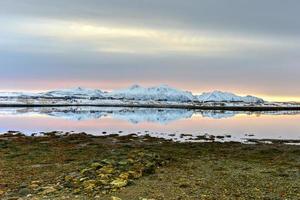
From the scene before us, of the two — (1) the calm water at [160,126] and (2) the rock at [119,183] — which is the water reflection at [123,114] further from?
(2) the rock at [119,183]

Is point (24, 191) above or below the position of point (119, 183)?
below

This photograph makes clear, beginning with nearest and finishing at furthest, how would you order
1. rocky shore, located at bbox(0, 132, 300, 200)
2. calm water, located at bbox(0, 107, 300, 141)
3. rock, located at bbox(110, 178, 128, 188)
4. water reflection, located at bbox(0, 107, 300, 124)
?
rocky shore, located at bbox(0, 132, 300, 200)
rock, located at bbox(110, 178, 128, 188)
calm water, located at bbox(0, 107, 300, 141)
water reflection, located at bbox(0, 107, 300, 124)

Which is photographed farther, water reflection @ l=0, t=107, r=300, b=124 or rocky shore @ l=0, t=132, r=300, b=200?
water reflection @ l=0, t=107, r=300, b=124

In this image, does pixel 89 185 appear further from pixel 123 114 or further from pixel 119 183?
pixel 123 114

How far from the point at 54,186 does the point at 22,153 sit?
10.9m

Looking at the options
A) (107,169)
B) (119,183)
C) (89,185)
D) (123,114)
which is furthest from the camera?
(123,114)

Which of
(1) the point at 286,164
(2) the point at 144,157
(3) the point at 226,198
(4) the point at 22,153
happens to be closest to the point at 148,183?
Result: (3) the point at 226,198

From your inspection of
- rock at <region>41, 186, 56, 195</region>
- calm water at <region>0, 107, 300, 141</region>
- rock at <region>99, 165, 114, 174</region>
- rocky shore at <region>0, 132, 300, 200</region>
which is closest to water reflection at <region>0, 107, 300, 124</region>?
calm water at <region>0, 107, 300, 141</region>

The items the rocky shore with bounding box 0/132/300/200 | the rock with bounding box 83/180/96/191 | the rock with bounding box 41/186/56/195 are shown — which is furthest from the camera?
the rock with bounding box 83/180/96/191

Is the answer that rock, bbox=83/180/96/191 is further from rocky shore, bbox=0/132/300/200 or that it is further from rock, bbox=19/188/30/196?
rock, bbox=19/188/30/196

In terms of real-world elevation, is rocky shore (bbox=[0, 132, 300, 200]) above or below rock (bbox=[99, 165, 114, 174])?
below

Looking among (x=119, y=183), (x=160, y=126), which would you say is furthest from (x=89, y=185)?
(x=160, y=126)

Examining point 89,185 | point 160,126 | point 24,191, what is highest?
point 89,185

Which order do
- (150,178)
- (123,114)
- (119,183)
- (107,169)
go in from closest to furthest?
1. (119,183)
2. (150,178)
3. (107,169)
4. (123,114)
